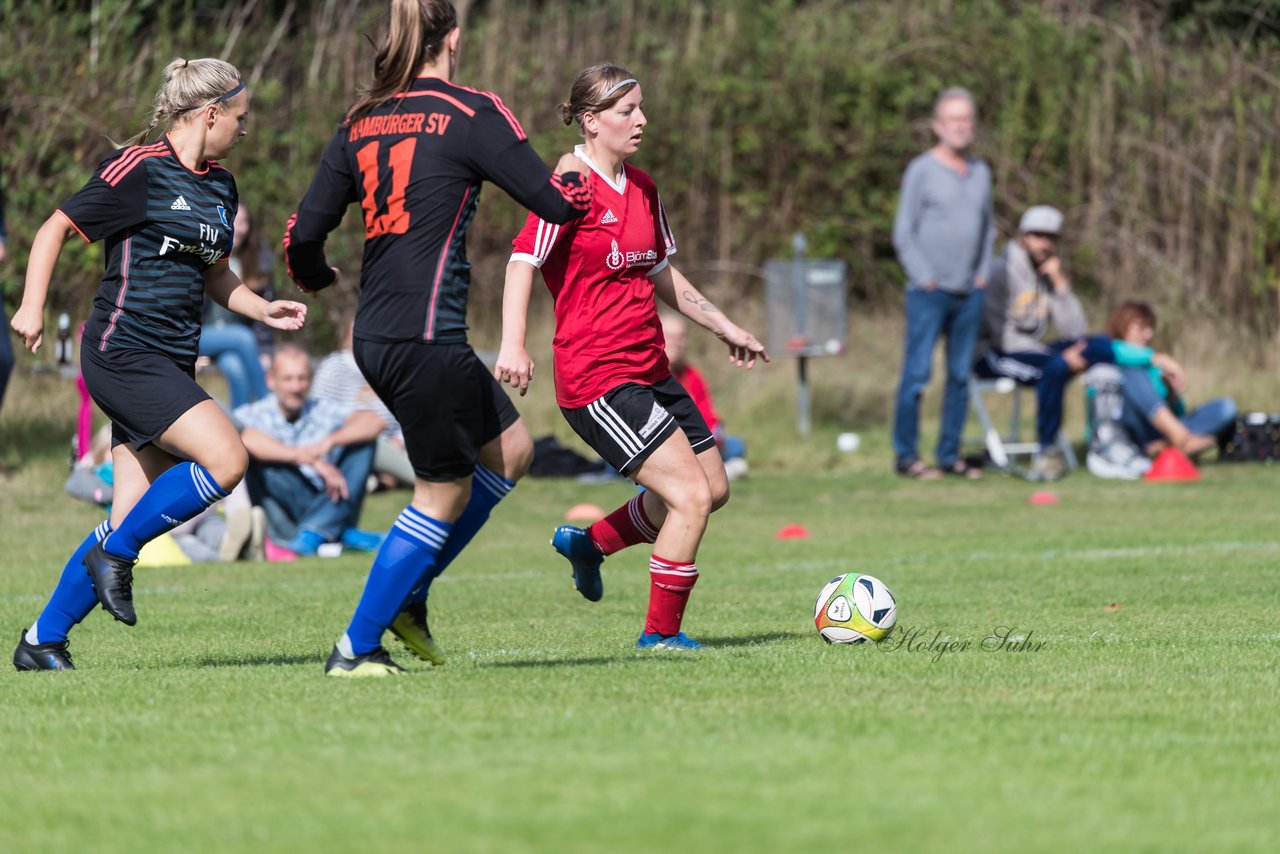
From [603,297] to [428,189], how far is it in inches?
42.3

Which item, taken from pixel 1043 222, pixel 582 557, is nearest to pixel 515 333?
pixel 582 557

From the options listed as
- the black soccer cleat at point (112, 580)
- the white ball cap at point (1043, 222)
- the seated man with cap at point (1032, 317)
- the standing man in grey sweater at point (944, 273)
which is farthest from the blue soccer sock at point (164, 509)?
the white ball cap at point (1043, 222)

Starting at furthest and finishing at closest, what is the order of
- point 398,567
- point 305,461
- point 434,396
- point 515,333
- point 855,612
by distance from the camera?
1. point 305,461
2. point 855,612
3. point 515,333
4. point 398,567
5. point 434,396

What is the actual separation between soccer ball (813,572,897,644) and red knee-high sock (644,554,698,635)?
1.86 feet

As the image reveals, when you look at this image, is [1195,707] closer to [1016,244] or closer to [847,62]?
[1016,244]

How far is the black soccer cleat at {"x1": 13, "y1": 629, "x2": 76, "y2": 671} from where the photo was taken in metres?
5.94

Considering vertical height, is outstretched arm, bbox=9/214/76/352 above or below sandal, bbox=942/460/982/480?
above

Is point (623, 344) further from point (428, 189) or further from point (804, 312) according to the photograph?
point (804, 312)

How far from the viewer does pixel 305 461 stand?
10.5 meters

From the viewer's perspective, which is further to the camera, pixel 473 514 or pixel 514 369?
pixel 473 514

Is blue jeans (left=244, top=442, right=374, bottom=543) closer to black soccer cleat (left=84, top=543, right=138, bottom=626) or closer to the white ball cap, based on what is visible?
black soccer cleat (left=84, top=543, right=138, bottom=626)

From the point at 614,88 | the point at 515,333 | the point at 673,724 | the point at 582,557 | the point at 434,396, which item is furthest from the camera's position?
the point at 582,557

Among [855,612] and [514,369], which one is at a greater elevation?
[514,369]

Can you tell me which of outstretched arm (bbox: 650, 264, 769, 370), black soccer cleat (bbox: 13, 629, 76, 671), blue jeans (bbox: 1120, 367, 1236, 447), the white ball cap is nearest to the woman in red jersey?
outstretched arm (bbox: 650, 264, 769, 370)
